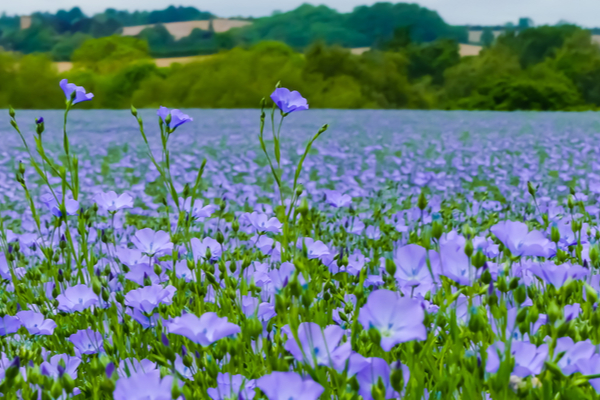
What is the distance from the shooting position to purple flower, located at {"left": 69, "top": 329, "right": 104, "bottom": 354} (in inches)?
50.5

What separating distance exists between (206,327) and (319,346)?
7.2 inches

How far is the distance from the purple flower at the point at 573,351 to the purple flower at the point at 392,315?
0.27m

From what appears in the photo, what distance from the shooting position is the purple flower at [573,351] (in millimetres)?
986

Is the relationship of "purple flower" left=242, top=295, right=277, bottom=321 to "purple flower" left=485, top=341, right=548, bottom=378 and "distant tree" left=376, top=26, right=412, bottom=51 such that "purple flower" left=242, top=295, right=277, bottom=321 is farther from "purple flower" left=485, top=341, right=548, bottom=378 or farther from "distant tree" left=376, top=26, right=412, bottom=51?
"distant tree" left=376, top=26, right=412, bottom=51

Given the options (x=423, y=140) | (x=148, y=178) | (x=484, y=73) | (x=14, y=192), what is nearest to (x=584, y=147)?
(x=423, y=140)

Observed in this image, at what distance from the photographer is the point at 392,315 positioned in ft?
2.99

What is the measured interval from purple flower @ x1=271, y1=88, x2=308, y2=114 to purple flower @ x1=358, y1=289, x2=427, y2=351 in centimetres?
64

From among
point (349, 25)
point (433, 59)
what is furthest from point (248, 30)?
point (433, 59)

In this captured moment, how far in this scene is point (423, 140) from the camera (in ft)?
27.1

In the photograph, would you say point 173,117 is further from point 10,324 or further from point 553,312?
point 553,312

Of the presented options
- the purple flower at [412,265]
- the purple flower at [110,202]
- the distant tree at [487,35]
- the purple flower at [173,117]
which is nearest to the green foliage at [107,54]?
the distant tree at [487,35]

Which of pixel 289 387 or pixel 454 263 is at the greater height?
pixel 454 263

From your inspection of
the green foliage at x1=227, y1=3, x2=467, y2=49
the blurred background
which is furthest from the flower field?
the green foliage at x1=227, y1=3, x2=467, y2=49

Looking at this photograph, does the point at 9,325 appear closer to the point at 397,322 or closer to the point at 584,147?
the point at 397,322
